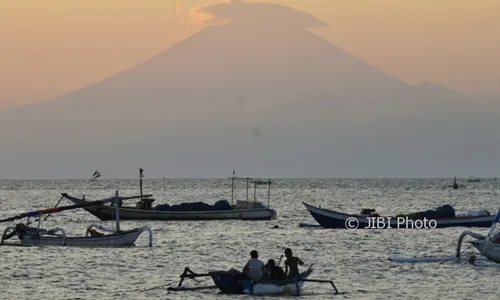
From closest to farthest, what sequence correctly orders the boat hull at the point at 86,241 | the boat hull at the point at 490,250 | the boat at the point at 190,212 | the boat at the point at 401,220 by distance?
the boat hull at the point at 490,250 < the boat hull at the point at 86,241 < the boat at the point at 401,220 < the boat at the point at 190,212

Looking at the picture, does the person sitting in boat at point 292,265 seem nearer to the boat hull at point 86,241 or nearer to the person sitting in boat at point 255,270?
the person sitting in boat at point 255,270

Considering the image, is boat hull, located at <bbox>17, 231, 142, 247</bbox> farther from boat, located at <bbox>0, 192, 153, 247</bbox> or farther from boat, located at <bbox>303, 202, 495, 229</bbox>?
boat, located at <bbox>303, 202, 495, 229</bbox>

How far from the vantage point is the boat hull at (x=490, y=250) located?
165ft

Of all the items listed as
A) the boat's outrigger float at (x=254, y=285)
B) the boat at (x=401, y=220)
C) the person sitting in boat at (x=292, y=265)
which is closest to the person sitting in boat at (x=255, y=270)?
the boat's outrigger float at (x=254, y=285)

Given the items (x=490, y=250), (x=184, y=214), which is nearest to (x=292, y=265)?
(x=490, y=250)

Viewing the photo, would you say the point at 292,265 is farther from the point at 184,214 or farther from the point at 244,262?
the point at 184,214

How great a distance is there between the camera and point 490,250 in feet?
165

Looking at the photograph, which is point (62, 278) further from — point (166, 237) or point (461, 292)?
point (166, 237)

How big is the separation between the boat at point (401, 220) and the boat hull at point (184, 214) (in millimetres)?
14677

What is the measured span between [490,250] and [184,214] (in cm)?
4664

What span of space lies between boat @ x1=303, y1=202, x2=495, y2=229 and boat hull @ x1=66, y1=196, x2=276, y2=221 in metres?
14.7

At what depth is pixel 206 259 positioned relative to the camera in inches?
2235

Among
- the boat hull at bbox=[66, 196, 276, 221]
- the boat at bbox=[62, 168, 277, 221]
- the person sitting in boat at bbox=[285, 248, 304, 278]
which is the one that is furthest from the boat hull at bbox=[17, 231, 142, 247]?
the boat at bbox=[62, 168, 277, 221]

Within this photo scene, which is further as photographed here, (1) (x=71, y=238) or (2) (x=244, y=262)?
(1) (x=71, y=238)
